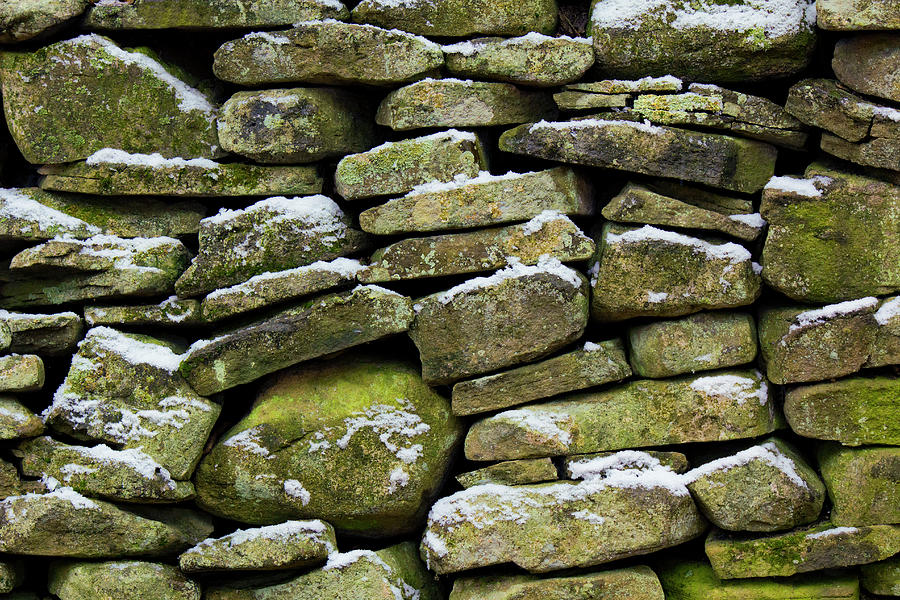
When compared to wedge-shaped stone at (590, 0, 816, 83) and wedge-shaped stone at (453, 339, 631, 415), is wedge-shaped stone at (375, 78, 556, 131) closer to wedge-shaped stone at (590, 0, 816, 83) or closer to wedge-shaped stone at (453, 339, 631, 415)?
wedge-shaped stone at (590, 0, 816, 83)

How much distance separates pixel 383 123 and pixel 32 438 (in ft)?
9.07

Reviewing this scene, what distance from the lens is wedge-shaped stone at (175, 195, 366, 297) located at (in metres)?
5.11

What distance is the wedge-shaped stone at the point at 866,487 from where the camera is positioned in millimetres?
4566

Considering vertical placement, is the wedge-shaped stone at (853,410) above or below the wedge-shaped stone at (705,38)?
below

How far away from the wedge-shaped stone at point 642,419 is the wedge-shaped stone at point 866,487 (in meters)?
0.45

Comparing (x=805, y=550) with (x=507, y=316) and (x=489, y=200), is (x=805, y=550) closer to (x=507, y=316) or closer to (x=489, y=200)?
(x=507, y=316)

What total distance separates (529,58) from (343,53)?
1.10 meters

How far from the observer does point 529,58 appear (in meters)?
5.02

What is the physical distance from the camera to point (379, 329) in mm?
4961

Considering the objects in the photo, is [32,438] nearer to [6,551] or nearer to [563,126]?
[6,551]

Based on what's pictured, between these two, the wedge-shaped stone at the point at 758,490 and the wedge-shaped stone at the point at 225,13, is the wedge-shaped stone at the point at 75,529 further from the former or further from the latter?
the wedge-shaped stone at the point at 758,490

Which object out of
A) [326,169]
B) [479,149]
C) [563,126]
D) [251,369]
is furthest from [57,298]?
[563,126]

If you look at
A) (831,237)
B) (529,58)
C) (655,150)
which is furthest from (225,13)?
(831,237)

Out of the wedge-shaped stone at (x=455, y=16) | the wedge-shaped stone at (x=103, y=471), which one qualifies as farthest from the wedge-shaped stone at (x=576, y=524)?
the wedge-shaped stone at (x=455, y=16)
